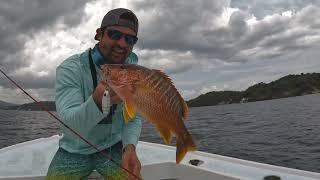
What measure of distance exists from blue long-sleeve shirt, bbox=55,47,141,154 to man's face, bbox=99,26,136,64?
266 millimetres

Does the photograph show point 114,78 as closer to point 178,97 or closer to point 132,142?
point 178,97

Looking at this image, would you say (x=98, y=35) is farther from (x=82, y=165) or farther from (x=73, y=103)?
(x=82, y=165)

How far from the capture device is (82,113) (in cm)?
354

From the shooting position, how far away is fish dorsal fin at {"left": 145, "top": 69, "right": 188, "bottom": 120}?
129 inches

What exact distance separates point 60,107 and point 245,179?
10.9ft

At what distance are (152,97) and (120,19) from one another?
1.46m

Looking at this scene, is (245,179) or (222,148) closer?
(245,179)

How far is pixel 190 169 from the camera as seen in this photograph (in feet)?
22.3

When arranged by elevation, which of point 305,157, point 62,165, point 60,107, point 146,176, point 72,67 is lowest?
point 305,157

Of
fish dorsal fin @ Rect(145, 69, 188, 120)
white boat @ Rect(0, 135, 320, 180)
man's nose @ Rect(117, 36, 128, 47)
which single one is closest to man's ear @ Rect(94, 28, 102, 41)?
man's nose @ Rect(117, 36, 128, 47)

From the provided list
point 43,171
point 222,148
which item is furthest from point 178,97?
point 222,148

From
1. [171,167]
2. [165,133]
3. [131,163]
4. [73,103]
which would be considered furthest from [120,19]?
[171,167]

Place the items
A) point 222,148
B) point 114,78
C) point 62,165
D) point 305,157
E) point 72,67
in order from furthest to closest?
point 222,148, point 305,157, point 62,165, point 72,67, point 114,78

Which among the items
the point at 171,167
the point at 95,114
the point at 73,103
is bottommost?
the point at 171,167
